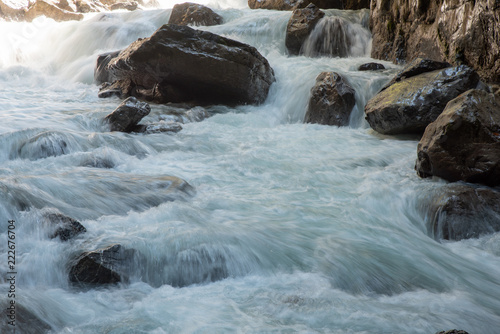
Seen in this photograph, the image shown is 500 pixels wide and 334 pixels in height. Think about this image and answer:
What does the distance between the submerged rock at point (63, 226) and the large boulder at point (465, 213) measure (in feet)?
11.2

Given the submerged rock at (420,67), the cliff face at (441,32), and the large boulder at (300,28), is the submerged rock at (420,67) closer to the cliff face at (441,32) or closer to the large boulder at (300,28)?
the cliff face at (441,32)

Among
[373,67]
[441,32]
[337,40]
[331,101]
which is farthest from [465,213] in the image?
[337,40]

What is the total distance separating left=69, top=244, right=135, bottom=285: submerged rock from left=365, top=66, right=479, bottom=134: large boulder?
17.5ft

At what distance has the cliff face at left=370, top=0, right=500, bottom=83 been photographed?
6805mm

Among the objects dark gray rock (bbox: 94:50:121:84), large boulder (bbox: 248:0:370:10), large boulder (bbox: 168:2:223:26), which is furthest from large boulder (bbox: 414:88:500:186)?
large boulder (bbox: 168:2:223:26)

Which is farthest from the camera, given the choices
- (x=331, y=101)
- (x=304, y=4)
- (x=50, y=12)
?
(x=50, y=12)

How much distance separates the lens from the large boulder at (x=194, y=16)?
15.2 meters

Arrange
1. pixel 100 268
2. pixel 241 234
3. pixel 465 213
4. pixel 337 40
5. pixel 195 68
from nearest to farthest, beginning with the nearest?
1. pixel 100 268
2. pixel 241 234
3. pixel 465 213
4. pixel 195 68
5. pixel 337 40

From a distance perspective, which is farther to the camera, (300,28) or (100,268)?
(300,28)

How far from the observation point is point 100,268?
10.1 feet

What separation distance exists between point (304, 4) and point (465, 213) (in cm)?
1346

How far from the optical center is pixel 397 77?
25.0 ft

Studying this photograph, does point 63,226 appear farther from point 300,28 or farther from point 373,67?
point 300,28

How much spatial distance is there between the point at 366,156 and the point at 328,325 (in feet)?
13.6
